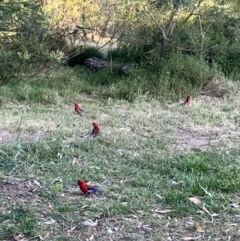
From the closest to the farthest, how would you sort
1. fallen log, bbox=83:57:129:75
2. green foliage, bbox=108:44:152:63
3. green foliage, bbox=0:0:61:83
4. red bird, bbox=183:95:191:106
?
1. green foliage, bbox=0:0:61:83
2. red bird, bbox=183:95:191:106
3. fallen log, bbox=83:57:129:75
4. green foliage, bbox=108:44:152:63

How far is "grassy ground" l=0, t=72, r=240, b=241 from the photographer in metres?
3.63

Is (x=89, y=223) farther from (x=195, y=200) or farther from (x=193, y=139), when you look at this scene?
(x=193, y=139)

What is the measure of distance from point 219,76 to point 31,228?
21.8ft

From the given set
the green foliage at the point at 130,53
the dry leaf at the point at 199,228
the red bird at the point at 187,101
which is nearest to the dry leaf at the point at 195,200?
the dry leaf at the point at 199,228

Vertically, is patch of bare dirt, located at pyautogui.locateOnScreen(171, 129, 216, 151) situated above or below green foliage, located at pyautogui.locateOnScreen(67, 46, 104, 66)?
above

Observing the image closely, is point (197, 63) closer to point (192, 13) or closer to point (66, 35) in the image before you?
point (192, 13)

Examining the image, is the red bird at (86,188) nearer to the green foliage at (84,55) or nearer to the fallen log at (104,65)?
the fallen log at (104,65)

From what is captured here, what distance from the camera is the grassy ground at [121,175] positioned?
3.63 metres

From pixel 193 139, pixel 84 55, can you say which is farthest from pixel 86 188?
pixel 84 55

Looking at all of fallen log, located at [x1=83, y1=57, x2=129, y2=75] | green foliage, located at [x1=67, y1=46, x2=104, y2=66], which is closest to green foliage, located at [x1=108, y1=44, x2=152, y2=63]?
fallen log, located at [x1=83, y1=57, x2=129, y2=75]

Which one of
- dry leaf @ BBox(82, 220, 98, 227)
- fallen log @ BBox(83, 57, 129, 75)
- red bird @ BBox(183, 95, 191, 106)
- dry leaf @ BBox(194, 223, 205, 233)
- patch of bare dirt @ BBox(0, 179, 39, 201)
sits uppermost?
dry leaf @ BBox(194, 223, 205, 233)

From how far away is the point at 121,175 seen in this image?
15.6 feet

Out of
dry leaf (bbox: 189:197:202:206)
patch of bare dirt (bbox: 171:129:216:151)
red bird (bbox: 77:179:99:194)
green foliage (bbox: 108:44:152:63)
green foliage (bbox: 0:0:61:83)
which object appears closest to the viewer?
dry leaf (bbox: 189:197:202:206)

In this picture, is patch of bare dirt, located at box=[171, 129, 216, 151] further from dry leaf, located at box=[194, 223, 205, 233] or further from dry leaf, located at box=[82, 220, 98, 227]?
dry leaf, located at box=[82, 220, 98, 227]
